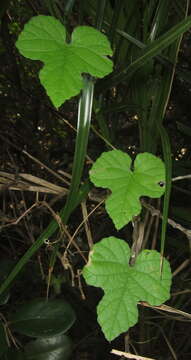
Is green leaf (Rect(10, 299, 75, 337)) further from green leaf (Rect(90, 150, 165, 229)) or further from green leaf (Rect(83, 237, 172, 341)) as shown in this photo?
green leaf (Rect(90, 150, 165, 229))

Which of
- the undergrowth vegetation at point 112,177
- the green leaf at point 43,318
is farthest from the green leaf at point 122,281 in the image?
the green leaf at point 43,318

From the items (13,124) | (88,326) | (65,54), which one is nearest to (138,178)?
(65,54)

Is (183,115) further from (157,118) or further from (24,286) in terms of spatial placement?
(24,286)

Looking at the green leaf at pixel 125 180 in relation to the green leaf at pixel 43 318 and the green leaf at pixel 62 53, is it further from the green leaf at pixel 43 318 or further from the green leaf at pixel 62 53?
the green leaf at pixel 43 318

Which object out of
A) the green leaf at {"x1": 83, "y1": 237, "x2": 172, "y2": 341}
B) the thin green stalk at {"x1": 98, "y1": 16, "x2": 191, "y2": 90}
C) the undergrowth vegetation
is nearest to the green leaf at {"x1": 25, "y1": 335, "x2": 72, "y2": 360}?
the undergrowth vegetation

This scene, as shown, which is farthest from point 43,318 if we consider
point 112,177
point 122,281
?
point 112,177

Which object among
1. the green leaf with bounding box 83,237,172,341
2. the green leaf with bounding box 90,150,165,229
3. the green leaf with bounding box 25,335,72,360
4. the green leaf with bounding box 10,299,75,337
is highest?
the green leaf with bounding box 90,150,165,229

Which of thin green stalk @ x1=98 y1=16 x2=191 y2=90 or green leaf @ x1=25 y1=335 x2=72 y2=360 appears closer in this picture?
thin green stalk @ x1=98 y1=16 x2=191 y2=90
